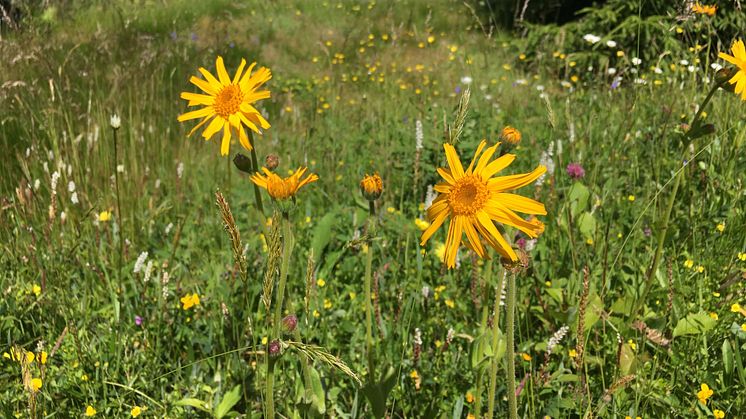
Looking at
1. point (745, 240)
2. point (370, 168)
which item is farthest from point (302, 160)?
point (745, 240)

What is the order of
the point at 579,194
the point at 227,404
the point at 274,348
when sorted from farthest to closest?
1. the point at 579,194
2. the point at 227,404
3. the point at 274,348

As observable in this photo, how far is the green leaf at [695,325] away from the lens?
1.54 m

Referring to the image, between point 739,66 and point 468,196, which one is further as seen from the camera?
point 739,66

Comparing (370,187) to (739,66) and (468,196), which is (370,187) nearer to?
(468,196)

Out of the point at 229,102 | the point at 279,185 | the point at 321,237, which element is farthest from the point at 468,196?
the point at 321,237

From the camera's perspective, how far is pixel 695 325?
1.55 m

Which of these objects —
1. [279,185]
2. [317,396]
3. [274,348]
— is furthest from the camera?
[317,396]

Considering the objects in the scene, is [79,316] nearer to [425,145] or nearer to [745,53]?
[425,145]

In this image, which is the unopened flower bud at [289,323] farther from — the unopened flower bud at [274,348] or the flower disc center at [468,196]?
the flower disc center at [468,196]

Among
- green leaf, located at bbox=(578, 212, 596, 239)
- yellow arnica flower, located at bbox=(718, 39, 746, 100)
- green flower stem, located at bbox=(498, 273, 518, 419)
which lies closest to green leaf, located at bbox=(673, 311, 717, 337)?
green leaf, located at bbox=(578, 212, 596, 239)

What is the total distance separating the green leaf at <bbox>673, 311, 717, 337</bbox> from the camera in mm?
1538

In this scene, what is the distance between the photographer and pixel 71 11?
5.09 meters

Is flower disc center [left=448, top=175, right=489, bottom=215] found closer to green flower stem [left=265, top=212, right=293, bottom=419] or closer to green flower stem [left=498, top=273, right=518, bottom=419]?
green flower stem [left=498, top=273, right=518, bottom=419]

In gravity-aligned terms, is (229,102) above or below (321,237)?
above
